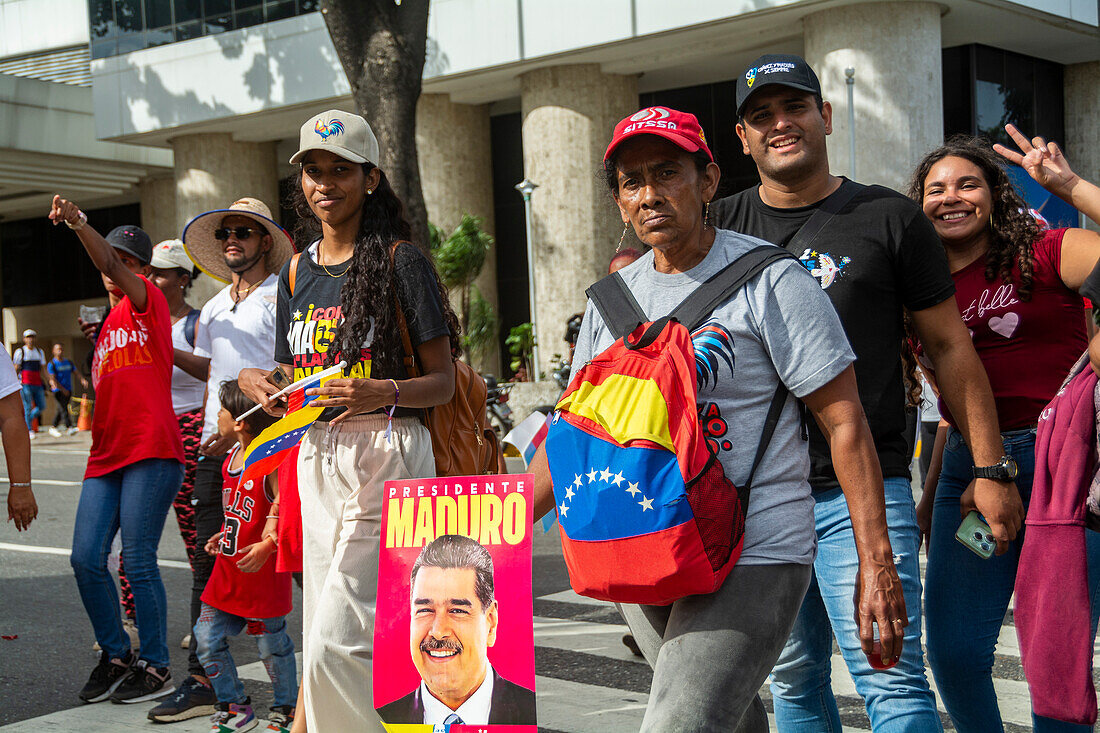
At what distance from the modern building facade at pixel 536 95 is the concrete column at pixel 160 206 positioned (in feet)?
0.18

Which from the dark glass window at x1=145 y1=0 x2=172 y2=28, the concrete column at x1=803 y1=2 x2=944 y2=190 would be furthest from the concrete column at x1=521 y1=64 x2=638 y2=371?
the dark glass window at x1=145 y1=0 x2=172 y2=28

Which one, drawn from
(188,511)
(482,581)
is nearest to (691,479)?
(482,581)

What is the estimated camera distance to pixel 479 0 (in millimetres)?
23453

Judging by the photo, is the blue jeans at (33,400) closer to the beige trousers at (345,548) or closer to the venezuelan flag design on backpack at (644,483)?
the beige trousers at (345,548)

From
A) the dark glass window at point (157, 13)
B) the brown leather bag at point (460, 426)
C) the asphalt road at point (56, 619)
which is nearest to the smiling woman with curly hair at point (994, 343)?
the brown leather bag at point (460, 426)

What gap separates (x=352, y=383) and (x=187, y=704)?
2.29 meters

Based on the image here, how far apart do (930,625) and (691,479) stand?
158 centimetres

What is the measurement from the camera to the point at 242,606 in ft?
15.5

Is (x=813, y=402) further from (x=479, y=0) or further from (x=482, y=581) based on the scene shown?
(x=479, y=0)

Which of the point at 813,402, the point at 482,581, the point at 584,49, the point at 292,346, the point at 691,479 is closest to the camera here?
the point at 691,479

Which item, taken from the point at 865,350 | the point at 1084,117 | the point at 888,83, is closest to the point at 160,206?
the point at 888,83

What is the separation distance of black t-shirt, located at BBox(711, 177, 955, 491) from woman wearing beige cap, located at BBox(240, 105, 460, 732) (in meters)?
1.26

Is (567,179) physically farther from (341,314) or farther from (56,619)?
(341,314)

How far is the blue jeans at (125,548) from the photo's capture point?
5430 mm
